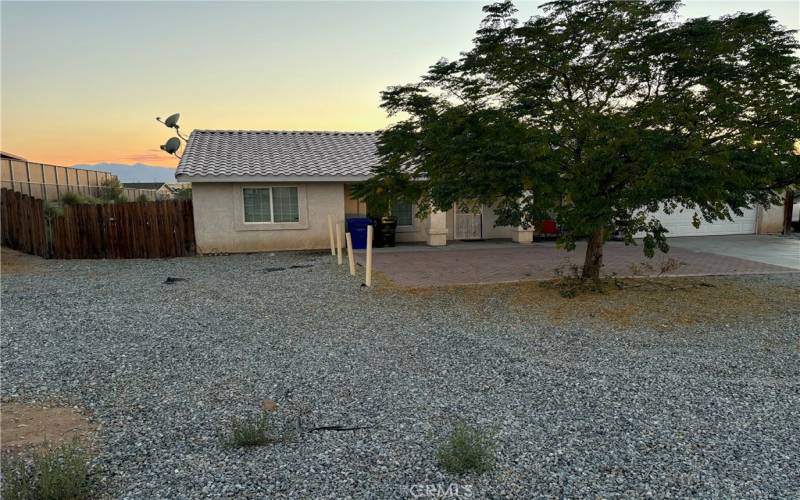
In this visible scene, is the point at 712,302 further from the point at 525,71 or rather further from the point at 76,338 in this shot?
the point at 76,338

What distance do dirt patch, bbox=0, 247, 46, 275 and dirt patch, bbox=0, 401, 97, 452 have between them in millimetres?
10119

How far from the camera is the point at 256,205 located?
51.4 feet

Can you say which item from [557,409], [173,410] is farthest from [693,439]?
[173,410]

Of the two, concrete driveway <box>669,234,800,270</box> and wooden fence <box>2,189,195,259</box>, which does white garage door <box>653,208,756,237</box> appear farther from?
wooden fence <box>2,189,195,259</box>

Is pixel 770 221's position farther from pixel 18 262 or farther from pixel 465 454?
pixel 18 262

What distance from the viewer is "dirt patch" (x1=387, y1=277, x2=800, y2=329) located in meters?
7.42

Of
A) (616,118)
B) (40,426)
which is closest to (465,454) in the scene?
(40,426)

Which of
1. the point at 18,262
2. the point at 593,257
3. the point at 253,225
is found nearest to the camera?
the point at 593,257

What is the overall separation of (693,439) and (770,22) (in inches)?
260

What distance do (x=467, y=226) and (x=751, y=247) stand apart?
9525 millimetres

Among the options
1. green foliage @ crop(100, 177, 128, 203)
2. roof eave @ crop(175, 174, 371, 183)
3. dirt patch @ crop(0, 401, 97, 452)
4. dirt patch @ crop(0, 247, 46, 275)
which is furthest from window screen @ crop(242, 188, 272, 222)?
green foliage @ crop(100, 177, 128, 203)

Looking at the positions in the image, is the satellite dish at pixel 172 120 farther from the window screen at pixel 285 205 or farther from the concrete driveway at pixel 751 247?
the concrete driveway at pixel 751 247

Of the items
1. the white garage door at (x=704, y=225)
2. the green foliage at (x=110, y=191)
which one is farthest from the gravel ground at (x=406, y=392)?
the green foliage at (x=110, y=191)

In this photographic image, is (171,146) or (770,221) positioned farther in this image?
(770,221)
